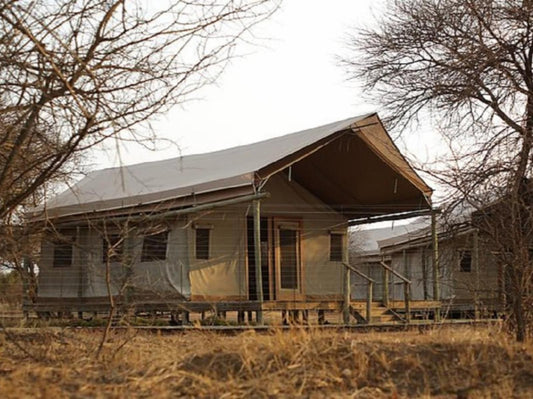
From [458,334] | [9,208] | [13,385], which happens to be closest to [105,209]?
[9,208]

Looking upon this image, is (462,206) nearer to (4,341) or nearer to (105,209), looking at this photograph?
(4,341)

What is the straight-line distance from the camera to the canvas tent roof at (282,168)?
51.3 feet

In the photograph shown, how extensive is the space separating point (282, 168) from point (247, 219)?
8.85 ft

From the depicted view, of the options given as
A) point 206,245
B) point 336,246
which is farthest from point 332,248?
point 206,245

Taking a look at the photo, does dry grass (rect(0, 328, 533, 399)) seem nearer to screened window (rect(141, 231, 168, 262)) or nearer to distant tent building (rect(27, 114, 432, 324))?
distant tent building (rect(27, 114, 432, 324))

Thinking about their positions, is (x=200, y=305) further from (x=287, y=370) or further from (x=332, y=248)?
(x=287, y=370)

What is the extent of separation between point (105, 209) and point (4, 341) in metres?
8.76

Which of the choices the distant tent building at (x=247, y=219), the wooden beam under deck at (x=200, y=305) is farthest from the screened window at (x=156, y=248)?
the wooden beam under deck at (x=200, y=305)

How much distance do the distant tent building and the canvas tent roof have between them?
0.03m

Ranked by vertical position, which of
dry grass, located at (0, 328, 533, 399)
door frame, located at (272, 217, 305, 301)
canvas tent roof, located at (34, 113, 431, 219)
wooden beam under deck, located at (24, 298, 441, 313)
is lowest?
dry grass, located at (0, 328, 533, 399)

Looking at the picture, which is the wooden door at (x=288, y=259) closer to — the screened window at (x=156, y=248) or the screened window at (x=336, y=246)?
the screened window at (x=336, y=246)

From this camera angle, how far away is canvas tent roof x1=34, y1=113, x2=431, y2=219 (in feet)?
51.3

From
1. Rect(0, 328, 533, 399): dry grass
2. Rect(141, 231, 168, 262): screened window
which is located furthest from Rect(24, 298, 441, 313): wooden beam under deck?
Rect(0, 328, 533, 399): dry grass

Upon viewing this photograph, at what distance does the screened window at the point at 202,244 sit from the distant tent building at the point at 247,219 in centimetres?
2
